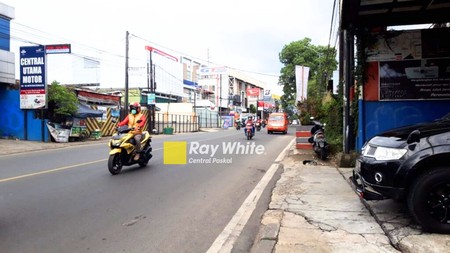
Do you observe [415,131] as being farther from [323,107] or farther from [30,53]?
[30,53]

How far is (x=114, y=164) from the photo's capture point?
32.2ft

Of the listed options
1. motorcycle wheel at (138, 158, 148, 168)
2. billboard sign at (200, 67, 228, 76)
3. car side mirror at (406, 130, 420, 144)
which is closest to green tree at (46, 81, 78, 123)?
motorcycle wheel at (138, 158, 148, 168)

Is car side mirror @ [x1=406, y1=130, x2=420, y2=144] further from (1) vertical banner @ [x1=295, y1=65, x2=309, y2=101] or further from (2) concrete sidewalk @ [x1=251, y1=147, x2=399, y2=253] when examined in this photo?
(1) vertical banner @ [x1=295, y1=65, x2=309, y2=101]

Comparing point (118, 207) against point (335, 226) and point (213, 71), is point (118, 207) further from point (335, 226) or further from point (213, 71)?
point (213, 71)

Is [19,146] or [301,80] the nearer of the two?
[19,146]

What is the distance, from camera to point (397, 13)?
9922 millimetres

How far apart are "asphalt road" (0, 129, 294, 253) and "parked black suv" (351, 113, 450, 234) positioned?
1.98m

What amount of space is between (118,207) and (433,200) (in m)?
4.72

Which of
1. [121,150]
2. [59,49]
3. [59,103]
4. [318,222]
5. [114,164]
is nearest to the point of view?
[318,222]

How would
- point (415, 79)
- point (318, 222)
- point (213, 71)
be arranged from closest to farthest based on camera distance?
point (318, 222), point (415, 79), point (213, 71)

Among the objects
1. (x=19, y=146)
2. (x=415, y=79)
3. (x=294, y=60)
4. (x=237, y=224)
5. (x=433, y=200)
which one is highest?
(x=294, y=60)

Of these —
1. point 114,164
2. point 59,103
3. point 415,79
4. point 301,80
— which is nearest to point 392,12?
point 415,79

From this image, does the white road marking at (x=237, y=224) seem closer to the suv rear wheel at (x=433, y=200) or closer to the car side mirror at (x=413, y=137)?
the suv rear wheel at (x=433, y=200)

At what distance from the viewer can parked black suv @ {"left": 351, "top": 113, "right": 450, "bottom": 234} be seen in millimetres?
4586
